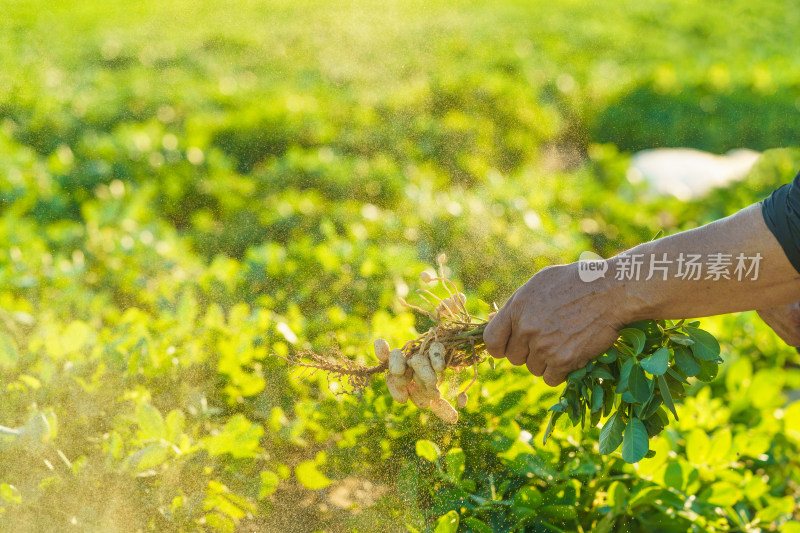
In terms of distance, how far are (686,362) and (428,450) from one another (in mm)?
753

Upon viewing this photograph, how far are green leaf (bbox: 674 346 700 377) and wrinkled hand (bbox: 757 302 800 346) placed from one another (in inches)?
21.1

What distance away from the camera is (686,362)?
1.61 meters

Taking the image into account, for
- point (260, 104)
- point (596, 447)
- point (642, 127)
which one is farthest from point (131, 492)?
point (642, 127)

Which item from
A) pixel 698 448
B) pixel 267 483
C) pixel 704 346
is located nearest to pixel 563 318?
pixel 704 346

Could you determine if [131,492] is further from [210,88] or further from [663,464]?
[210,88]

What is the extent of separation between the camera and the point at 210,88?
6.23m

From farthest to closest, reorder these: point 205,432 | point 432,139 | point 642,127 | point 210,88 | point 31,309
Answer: point 642,127, point 210,88, point 432,139, point 31,309, point 205,432

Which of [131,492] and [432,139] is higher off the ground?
[131,492]

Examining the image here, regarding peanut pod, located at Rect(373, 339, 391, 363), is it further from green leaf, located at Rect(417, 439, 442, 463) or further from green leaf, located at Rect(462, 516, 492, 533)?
green leaf, located at Rect(462, 516, 492, 533)

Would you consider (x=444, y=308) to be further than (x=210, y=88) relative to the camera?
No

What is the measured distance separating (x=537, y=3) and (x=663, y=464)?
47.0ft

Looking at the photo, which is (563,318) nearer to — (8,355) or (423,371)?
(423,371)

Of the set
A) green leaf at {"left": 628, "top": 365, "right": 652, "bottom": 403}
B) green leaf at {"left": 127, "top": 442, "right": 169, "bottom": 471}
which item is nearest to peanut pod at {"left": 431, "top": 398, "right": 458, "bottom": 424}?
green leaf at {"left": 628, "top": 365, "right": 652, "bottom": 403}

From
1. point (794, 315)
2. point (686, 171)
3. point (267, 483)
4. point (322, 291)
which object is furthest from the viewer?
point (686, 171)
